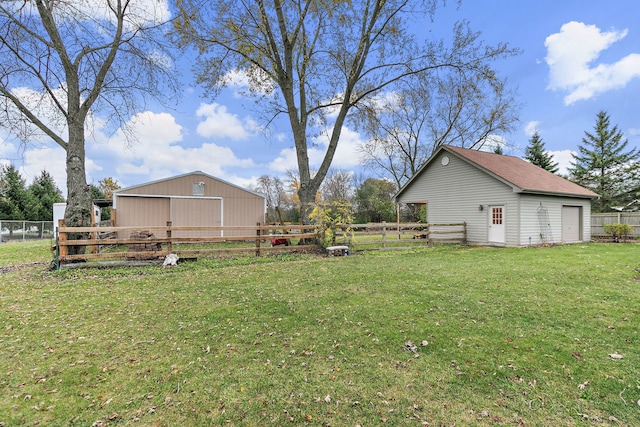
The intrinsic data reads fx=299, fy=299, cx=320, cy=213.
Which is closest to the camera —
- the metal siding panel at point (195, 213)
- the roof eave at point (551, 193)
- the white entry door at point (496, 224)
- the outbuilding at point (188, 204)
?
the roof eave at point (551, 193)

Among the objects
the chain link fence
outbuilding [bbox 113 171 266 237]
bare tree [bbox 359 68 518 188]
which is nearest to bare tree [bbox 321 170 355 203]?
bare tree [bbox 359 68 518 188]

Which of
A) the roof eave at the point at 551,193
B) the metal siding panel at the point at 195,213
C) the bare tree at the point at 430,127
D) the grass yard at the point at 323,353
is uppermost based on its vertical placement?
the bare tree at the point at 430,127

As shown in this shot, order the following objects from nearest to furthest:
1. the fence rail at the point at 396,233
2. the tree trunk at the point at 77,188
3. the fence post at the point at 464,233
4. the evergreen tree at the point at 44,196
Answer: the tree trunk at the point at 77,188, the fence rail at the point at 396,233, the fence post at the point at 464,233, the evergreen tree at the point at 44,196

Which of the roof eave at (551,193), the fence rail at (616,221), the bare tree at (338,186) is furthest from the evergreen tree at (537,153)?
the bare tree at (338,186)

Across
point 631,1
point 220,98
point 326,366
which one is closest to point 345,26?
point 220,98

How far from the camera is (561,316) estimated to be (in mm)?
4273

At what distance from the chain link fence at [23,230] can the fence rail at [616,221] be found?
36.6 meters

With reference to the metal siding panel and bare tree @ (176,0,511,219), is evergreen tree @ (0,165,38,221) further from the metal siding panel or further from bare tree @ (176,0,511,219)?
bare tree @ (176,0,511,219)

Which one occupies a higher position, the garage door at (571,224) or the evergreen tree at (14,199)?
the evergreen tree at (14,199)

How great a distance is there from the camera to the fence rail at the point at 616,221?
56.7 ft

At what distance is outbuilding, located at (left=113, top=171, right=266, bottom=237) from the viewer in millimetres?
15055

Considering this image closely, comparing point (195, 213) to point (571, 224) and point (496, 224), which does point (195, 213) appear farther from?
point (571, 224)

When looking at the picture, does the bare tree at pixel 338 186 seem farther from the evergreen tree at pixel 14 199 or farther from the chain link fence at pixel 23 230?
the evergreen tree at pixel 14 199

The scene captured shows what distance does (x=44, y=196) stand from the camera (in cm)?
2692
